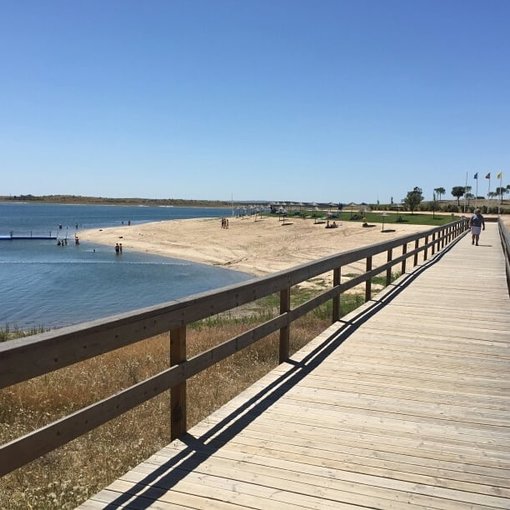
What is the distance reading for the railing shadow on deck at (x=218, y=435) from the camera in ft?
10.7

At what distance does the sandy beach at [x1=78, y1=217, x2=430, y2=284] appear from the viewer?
141 feet

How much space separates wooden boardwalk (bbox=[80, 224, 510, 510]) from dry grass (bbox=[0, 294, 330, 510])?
2.25 feet

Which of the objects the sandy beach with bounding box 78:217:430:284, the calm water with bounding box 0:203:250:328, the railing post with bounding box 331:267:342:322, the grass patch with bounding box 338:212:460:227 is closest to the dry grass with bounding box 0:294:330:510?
the railing post with bounding box 331:267:342:322

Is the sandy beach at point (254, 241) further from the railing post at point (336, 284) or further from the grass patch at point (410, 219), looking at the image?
the railing post at point (336, 284)

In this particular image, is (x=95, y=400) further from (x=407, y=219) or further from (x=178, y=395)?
(x=407, y=219)

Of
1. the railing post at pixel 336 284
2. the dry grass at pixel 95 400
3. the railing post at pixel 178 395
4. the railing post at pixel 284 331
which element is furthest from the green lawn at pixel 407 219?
the railing post at pixel 178 395

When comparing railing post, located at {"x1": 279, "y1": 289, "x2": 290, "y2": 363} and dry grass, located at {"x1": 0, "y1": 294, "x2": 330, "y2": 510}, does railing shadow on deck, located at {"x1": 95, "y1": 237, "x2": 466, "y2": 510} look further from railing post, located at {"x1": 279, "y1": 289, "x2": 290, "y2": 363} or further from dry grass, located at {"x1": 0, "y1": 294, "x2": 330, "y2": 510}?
dry grass, located at {"x1": 0, "y1": 294, "x2": 330, "y2": 510}

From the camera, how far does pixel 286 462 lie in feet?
12.2

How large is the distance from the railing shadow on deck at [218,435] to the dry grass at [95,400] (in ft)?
1.91

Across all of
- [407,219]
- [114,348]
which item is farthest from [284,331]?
[407,219]

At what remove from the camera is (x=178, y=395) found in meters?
4.13

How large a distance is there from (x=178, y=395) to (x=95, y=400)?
3.23 meters

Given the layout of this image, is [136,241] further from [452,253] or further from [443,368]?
[443,368]

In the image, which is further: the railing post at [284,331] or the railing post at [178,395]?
the railing post at [284,331]
